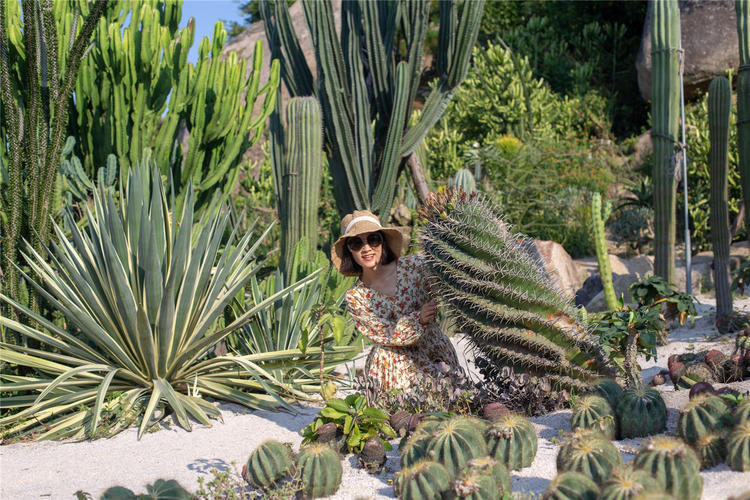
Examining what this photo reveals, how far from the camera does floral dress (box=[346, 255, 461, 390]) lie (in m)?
3.45

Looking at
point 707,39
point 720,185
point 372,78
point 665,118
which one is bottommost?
point 720,185

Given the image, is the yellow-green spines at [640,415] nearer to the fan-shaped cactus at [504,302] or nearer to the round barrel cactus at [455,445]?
the fan-shaped cactus at [504,302]

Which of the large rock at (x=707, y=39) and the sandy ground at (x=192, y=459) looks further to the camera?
the large rock at (x=707, y=39)

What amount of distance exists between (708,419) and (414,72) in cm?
444

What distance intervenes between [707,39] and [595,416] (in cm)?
1154

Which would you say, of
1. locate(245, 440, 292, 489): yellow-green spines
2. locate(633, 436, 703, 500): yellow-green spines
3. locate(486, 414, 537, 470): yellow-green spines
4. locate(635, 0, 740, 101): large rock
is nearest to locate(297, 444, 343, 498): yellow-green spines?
locate(245, 440, 292, 489): yellow-green spines

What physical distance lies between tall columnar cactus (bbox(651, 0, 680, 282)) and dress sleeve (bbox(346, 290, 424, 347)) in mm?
3034

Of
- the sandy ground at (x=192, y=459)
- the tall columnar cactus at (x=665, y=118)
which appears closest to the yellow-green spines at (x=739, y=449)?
the sandy ground at (x=192, y=459)

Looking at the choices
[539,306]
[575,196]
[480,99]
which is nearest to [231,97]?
[539,306]

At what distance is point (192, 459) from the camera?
3051 mm

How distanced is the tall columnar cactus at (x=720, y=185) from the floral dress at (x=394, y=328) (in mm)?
2927

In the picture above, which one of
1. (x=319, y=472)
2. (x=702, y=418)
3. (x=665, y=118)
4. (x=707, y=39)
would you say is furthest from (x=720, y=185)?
(x=707, y=39)

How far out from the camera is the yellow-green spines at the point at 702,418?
7.84 feet

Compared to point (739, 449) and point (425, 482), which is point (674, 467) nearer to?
point (739, 449)
